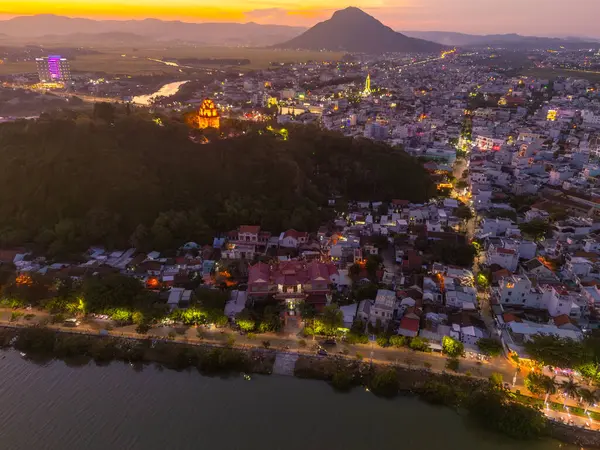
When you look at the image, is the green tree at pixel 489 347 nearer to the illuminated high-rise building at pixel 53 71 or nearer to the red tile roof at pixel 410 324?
the red tile roof at pixel 410 324

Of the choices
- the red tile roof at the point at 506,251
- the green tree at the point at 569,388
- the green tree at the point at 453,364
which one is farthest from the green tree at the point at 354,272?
the green tree at the point at 569,388

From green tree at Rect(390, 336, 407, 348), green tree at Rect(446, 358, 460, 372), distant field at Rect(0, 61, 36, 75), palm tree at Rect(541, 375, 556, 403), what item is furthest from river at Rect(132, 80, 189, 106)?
palm tree at Rect(541, 375, 556, 403)

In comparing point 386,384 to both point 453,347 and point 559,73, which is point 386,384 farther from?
point 559,73

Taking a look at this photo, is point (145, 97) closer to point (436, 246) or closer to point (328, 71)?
point (328, 71)

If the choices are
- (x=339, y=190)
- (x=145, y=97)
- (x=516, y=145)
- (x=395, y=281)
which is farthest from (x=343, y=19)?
(x=395, y=281)

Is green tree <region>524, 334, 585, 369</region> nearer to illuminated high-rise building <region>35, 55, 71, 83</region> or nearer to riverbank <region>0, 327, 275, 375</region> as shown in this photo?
riverbank <region>0, 327, 275, 375</region>
